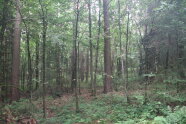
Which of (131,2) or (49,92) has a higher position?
(131,2)

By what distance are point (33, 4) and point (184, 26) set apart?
23.3ft

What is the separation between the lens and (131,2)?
31.4ft

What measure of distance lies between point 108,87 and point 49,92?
669 cm

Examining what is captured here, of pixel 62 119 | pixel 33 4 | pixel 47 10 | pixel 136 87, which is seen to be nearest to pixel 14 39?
pixel 33 4

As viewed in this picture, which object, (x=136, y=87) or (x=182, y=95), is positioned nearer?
(x=182, y=95)

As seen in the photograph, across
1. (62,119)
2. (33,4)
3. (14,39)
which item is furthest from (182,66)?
(14,39)

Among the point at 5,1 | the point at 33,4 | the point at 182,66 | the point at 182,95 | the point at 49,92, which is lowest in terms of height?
the point at 49,92

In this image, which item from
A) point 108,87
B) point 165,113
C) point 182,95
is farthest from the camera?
point 108,87

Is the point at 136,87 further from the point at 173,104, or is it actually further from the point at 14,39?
the point at 14,39

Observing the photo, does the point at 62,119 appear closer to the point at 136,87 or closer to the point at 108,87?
the point at 108,87

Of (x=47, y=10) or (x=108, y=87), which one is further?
(x=108, y=87)

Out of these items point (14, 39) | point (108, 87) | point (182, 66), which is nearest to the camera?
point (182, 66)

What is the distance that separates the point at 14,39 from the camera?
1185cm

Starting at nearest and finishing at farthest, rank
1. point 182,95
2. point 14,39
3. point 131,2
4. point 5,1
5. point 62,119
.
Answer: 1. point 5,1
2. point 62,119
3. point 182,95
4. point 131,2
5. point 14,39
